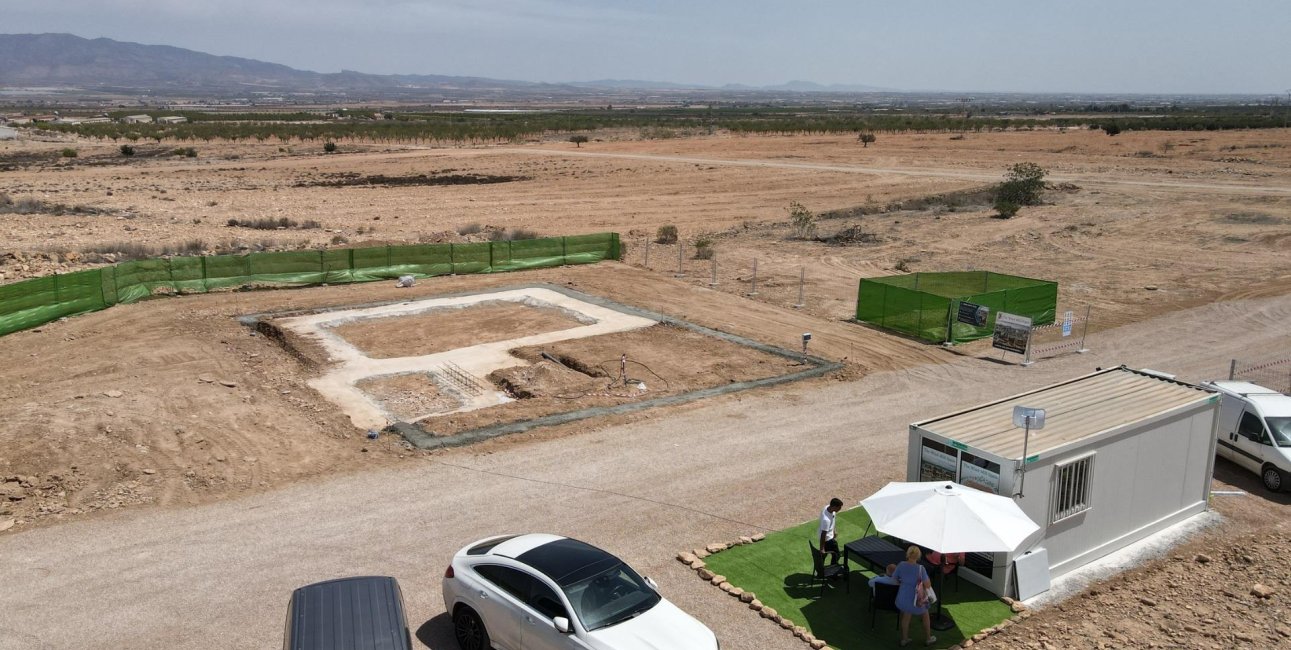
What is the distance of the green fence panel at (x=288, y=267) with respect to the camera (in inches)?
1272

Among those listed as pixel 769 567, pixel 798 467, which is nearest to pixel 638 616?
pixel 769 567

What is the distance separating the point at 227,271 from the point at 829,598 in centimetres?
2589

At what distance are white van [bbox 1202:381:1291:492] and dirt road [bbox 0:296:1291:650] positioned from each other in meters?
0.77

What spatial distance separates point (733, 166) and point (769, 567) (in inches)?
2727

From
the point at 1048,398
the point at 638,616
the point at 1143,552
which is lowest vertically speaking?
the point at 1143,552

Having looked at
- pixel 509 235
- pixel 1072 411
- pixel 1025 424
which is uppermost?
pixel 1025 424

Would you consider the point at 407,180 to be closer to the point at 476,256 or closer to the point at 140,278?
the point at 476,256

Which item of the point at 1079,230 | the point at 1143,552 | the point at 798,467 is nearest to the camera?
the point at 1143,552

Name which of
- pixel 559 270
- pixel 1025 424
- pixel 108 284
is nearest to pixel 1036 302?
pixel 559 270

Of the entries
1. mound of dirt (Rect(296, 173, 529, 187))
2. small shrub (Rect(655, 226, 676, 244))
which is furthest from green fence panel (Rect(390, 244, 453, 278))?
mound of dirt (Rect(296, 173, 529, 187))

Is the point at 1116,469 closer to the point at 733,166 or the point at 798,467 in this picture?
the point at 798,467

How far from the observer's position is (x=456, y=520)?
15102 mm

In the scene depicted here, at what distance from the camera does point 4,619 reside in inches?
469

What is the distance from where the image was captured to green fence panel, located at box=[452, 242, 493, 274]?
35625 mm
